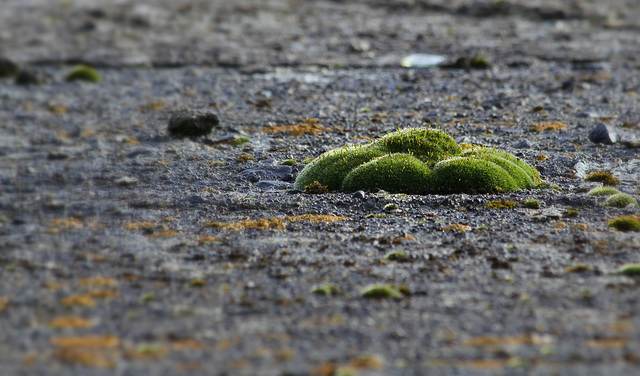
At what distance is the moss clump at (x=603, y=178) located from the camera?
1259cm

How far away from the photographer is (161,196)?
1227cm

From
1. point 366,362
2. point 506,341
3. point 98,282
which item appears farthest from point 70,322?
point 506,341

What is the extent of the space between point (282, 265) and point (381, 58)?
17.1 metres

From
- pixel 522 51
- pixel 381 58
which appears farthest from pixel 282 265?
pixel 522 51

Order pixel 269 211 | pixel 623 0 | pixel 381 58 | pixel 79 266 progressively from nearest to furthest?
1. pixel 79 266
2. pixel 269 211
3. pixel 381 58
4. pixel 623 0

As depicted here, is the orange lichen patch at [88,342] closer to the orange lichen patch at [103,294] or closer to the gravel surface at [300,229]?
the gravel surface at [300,229]

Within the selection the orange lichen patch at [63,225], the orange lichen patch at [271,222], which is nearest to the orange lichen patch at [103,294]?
the orange lichen patch at [63,225]

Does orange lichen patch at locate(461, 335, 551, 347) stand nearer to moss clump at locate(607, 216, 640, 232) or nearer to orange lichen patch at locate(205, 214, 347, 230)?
moss clump at locate(607, 216, 640, 232)

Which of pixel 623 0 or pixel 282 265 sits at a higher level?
pixel 623 0

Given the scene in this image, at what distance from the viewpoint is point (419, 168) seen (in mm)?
12438

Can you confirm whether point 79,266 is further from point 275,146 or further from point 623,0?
point 623,0

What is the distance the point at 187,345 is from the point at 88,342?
993mm

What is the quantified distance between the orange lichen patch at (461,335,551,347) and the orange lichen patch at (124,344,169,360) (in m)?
2.98

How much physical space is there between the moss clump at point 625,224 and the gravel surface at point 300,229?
13.7 inches
